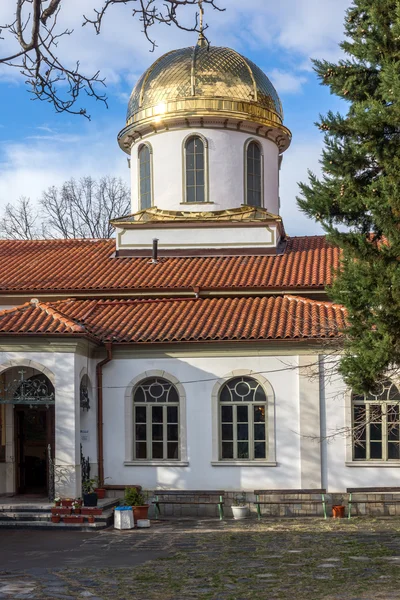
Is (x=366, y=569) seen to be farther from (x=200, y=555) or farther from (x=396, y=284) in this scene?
(x=396, y=284)

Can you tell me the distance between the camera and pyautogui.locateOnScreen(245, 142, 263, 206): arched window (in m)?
23.8

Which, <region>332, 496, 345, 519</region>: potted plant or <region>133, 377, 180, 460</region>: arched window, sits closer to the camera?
<region>332, 496, 345, 519</region>: potted plant

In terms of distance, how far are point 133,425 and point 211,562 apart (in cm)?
671

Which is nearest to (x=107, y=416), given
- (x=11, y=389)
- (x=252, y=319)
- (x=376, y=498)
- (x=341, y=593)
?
(x=11, y=389)

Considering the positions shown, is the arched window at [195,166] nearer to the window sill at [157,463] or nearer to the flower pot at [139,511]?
the window sill at [157,463]

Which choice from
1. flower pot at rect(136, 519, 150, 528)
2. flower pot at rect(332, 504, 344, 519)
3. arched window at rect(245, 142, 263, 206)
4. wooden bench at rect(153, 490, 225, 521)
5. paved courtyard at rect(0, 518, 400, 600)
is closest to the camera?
paved courtyard at rect(0, 518, 400, 600)

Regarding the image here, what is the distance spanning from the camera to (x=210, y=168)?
23.4m

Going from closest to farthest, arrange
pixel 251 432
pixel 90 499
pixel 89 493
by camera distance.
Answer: pixel 90 499, pixel 89 493, pixel 251 432

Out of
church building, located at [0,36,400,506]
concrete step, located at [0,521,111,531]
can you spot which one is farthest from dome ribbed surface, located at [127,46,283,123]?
concrete step, located at [0,521,111,531]

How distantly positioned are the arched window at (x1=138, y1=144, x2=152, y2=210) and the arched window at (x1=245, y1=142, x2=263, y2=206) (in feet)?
8.94

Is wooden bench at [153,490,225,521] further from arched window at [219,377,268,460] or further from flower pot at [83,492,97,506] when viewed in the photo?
flower pot at [83,492,97,506]

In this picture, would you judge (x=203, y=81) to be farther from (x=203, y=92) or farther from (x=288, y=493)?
(x=288, y=493)

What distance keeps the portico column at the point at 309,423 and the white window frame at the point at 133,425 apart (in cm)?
250

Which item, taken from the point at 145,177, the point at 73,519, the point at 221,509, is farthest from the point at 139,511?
the point at 145,177
